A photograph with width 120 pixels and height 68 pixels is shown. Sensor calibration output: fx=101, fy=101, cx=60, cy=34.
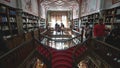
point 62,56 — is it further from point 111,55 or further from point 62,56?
point 111,55

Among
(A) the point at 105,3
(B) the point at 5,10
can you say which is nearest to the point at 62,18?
(A) the point at 105,3

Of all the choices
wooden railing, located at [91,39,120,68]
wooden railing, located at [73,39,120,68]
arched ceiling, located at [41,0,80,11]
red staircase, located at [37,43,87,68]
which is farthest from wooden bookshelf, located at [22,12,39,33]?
wooden railing, located at [91,39,120,68]

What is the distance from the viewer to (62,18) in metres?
22.1

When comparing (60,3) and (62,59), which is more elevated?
(60,3)

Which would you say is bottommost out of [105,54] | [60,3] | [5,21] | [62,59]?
[62,59]

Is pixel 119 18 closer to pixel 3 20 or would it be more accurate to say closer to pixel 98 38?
pixel 98 38

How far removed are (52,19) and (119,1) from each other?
1820 cm

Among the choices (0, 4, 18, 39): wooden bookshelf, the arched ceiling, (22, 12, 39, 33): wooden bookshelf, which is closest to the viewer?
(0, 4, 18, 39): wooden bookshelf

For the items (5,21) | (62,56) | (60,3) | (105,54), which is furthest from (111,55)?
(60,3)

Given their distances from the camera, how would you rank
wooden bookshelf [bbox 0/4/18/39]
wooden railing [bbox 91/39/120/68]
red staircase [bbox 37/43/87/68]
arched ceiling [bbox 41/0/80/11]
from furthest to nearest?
arched ceiling [bbox 41/0/80/11]
red staircase [bbox 37/43/87/68]
wooden bookshelf [bbox 0/4/18/39]
wooden railing [bbox 91/39/120/68]

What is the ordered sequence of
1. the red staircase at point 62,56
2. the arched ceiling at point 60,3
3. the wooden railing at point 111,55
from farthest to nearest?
the arched ceiling at point 60,3, the red staircase at point 62,56, the wooden railing at point 111,55

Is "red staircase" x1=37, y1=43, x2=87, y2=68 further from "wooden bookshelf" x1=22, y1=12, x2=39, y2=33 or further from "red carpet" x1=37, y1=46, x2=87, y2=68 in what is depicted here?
"wooden bookshelf" x1=22, y1=12, x2=39, y2=33

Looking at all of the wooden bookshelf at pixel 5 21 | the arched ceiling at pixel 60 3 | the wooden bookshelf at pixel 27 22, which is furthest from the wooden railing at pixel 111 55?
the arched ceiling at pixel 60 3

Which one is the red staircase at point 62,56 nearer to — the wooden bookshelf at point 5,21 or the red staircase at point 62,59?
the red staircase at point 62,59
